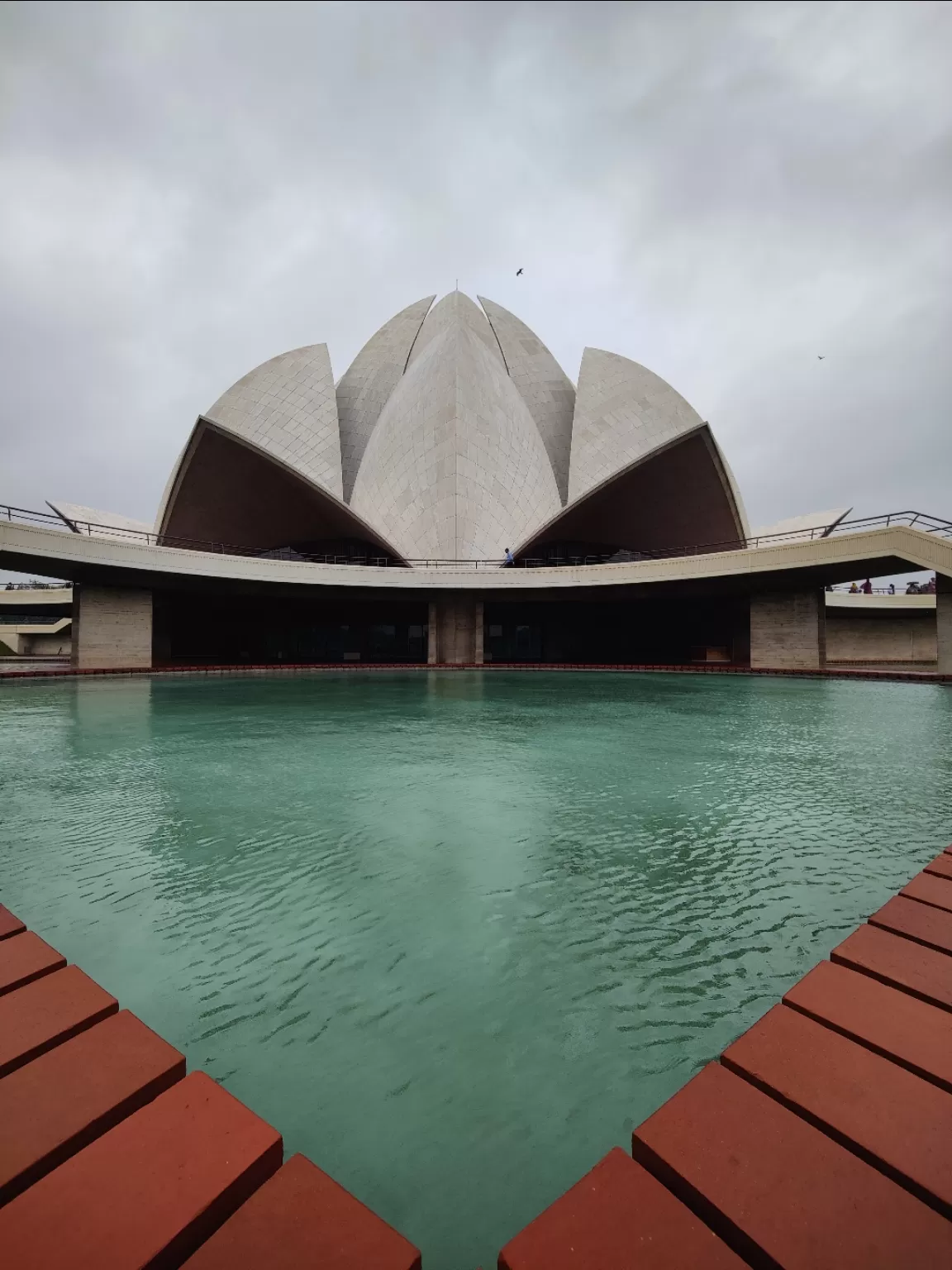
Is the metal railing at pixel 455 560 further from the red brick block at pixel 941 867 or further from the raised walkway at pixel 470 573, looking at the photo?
the red brick block at pixel 941 867

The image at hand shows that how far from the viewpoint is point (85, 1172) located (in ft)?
3.10

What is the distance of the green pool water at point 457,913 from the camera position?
1.42m

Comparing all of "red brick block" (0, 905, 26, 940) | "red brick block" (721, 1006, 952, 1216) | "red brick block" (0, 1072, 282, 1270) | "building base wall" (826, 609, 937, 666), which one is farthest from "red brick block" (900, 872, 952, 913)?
"building base wall" (826, 609, 937, 666)

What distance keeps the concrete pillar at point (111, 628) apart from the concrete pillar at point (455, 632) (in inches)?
354

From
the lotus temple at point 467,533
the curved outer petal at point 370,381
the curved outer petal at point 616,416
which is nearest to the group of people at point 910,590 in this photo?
the lotus temple at point 467,533

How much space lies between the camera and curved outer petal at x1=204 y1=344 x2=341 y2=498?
92.8 feet

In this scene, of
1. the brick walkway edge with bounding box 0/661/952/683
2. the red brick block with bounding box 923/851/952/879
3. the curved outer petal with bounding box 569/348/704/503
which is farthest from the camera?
the curved outer petal with bounding box 569/348/704/503

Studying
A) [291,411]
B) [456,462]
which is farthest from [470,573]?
[291,411]

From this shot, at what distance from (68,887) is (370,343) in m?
36.4

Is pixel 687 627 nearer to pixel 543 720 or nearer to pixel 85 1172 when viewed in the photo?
pixel 543 720

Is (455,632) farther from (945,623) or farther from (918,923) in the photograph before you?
(918,923)

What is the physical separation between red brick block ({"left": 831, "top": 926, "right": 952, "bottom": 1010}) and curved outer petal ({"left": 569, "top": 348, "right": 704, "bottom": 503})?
26.2 metres

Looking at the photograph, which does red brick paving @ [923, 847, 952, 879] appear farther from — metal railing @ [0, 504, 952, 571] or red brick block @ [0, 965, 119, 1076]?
metal railing @ [0, 504, 952, 571]

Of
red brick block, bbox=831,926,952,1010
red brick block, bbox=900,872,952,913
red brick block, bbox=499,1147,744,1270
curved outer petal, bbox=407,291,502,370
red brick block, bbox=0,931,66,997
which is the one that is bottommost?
red brick block, bbox=900,872,952,913
